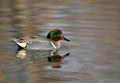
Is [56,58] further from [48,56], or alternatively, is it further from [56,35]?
[56,35]

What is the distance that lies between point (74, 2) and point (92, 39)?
489 cm

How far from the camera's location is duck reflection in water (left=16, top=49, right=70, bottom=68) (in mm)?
9949

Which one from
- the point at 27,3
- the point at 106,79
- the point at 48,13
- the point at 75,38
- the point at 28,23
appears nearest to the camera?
the point at 106,79

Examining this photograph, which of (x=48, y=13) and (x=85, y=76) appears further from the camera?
(x=48, y=13)

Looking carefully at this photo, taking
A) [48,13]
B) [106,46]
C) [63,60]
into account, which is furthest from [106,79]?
[48,13]

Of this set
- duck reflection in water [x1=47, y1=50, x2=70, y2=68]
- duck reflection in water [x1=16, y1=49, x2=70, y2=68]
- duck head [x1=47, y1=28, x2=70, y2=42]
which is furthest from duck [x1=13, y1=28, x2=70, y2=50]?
duck reflection in water [x1=47, y1=50, x2=70, y2=68]

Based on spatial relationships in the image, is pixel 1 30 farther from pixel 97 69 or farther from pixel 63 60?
pixel 97 69

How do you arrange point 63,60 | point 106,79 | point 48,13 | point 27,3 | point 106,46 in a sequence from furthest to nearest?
point 27,3
point 48,13
point 106,46
point 63,60
point 106,79

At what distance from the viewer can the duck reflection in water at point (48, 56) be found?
9949 millimetres

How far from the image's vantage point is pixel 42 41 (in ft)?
36.3

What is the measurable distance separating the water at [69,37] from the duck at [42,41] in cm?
19

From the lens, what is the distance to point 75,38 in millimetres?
11703

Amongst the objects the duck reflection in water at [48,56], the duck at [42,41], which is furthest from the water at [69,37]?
the duck at [42,41]

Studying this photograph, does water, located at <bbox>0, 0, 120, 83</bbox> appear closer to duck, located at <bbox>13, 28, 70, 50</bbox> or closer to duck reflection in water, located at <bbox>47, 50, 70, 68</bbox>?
duck reflection in water, located at <bbox>47, 50, 70, 68</bbox>
